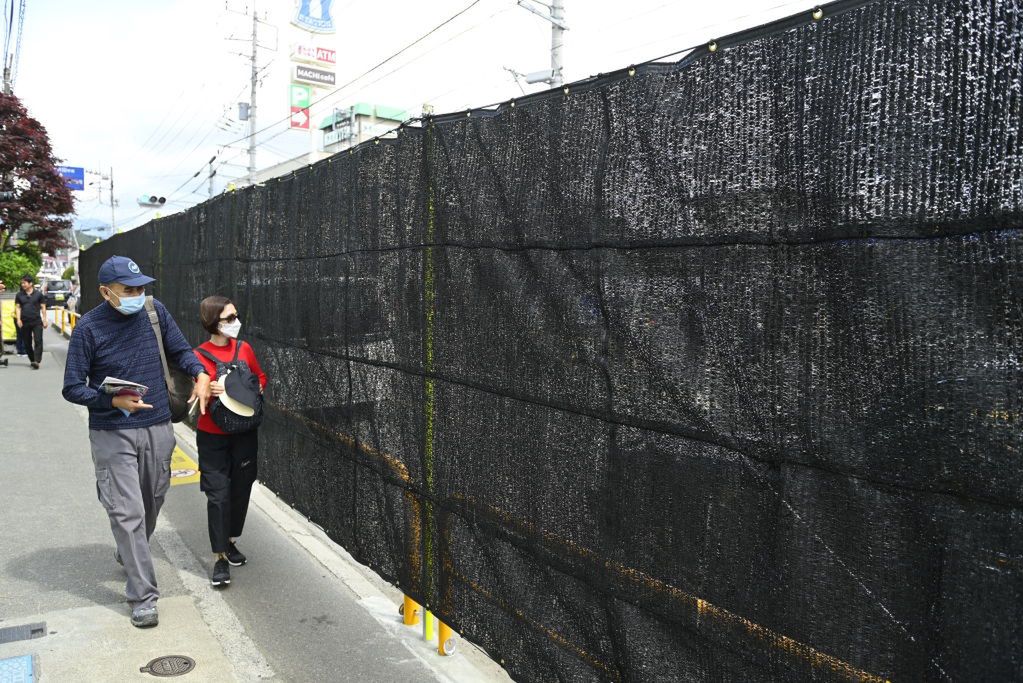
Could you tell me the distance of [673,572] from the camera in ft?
7.42

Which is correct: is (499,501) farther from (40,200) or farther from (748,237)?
(40,200)

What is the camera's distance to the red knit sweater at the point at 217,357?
492 cm

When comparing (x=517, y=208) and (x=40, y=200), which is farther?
(x=40, y=200)

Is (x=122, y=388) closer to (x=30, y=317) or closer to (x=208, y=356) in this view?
(x=208, y=356)

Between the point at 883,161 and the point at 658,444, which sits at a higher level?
the point at 883,161

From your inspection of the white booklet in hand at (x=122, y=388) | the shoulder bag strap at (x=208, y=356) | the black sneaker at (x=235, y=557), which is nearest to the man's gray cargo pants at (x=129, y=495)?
the white booklet in hand at (x=122, y=388)

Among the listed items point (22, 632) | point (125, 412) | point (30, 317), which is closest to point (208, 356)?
point (125, 412)

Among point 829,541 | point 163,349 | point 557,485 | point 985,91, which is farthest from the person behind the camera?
point 163,349

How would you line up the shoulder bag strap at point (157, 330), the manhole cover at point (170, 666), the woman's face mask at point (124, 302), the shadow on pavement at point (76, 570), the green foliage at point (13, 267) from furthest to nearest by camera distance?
the green foliage at point (13, 267) → the shadow on pavement at point (76, 570) → the shoulder bag strap at point (157, 330) → the woman's face mask at point (124, 302) → the manhole cover at point (170, 666)

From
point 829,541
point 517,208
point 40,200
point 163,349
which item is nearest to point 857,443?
point 829,541

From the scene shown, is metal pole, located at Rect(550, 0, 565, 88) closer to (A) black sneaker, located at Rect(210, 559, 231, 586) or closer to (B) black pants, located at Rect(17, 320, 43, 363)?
(B) black pants, located at Rect(17, 320, 43, 363)

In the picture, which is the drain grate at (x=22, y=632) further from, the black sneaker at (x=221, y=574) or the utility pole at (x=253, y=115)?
the utility pole at (x=253, y=115)

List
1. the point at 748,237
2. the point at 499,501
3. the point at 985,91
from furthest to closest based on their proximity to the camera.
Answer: the point at 499,501 → the point at 748,237 → the point at 985,91

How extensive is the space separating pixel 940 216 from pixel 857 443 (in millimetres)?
525
